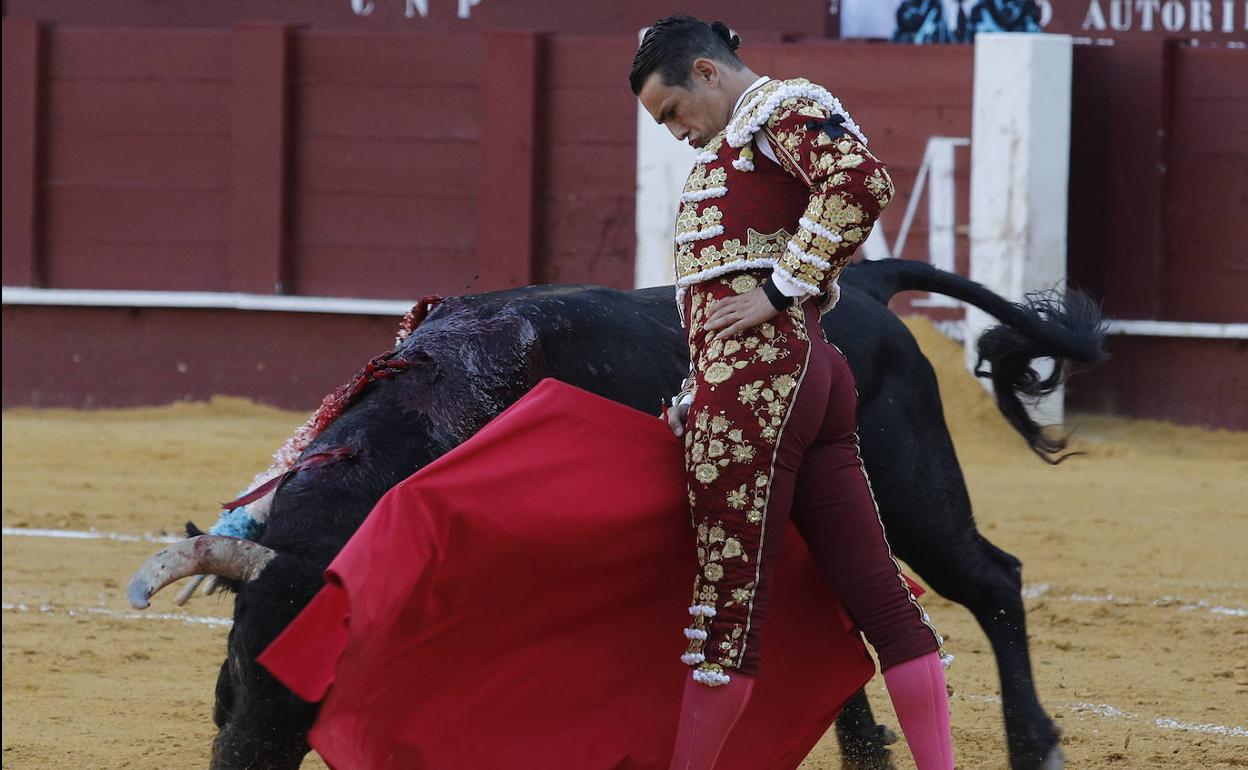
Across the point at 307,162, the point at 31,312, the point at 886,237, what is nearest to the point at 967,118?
the point at 886,237

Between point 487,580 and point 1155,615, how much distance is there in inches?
97.7

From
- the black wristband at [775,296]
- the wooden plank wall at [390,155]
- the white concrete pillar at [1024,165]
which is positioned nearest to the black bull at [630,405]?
the black wristband at [775,296]

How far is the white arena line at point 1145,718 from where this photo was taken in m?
3.24

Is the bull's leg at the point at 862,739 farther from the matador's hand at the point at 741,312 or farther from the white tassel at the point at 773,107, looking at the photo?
the white tassel at the point at 773,107

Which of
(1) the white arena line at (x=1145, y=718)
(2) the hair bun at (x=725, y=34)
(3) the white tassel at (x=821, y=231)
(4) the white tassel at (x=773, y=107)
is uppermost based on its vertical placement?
(2) the hair bun at (x=725, y=34)

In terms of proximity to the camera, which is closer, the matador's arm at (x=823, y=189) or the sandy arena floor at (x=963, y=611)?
the matador's arm at (x=823, y=189)

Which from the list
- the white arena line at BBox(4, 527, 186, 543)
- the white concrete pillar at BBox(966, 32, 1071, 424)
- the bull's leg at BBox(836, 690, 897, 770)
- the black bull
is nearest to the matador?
the black bull

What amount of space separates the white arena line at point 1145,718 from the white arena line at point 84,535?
103 inches

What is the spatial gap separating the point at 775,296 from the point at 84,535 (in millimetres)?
3590

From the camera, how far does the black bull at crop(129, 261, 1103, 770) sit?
2.21 meters

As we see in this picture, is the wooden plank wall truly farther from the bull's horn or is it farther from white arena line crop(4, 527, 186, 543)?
the bull's horn

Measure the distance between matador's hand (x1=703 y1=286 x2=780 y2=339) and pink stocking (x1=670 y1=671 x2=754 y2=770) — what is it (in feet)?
1.49

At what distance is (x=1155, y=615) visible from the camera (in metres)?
4.24

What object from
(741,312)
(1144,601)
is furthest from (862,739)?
(1144,601)
